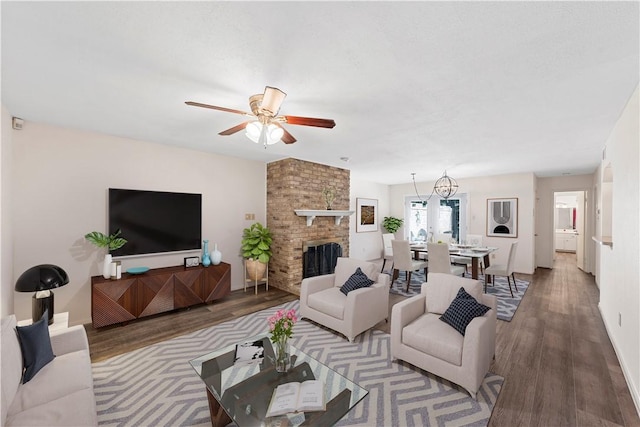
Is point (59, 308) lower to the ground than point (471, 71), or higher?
lower

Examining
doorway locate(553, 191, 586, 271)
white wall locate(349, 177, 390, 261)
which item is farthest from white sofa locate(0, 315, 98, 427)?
doorway locate(553, 191, 586, 271)

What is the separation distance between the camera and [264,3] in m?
1.29

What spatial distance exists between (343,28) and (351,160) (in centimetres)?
346

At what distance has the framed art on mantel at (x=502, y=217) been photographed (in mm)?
6293

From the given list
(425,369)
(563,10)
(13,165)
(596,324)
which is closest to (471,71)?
(563,10)

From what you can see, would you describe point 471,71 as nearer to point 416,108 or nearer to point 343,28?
point 416,108

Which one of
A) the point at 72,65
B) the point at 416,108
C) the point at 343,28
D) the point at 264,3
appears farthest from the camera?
the point at 416,108

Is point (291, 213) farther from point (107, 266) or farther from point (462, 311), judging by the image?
point (462, 311)

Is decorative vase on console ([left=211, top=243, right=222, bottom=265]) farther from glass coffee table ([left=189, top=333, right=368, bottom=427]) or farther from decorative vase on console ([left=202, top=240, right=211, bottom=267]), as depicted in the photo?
glass coffee table ([left=189, top=333, right=368, bottom=427])

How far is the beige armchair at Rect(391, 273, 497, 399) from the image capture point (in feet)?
6.72

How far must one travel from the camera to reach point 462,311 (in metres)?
2.34

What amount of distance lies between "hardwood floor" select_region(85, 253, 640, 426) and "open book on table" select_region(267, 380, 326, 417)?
1.24m

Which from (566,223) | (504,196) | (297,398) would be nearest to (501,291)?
(504,196)

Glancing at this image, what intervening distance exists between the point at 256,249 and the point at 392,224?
4662mm
